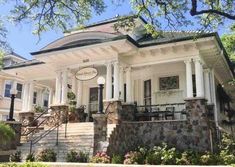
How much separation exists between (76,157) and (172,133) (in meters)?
4.46

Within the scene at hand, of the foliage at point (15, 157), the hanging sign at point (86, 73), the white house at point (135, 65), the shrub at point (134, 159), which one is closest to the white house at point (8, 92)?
the white house at point (135, 65)

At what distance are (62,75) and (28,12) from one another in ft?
21.3

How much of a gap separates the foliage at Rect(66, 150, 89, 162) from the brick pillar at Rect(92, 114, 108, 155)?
1.69 ft

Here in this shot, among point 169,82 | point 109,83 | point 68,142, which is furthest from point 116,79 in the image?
point 68,142

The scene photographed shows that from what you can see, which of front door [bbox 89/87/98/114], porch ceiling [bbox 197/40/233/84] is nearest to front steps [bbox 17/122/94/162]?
front door [bbox 89/87/98/114]

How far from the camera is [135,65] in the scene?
16.6m

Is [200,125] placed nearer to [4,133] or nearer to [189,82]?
[189,82]

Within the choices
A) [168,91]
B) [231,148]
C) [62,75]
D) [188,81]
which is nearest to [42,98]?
A: [62,75]

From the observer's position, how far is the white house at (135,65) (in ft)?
48.6

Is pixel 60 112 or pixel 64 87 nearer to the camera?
pixel 60 112

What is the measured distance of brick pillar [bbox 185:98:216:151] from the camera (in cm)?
1331

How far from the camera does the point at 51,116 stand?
16750 mm

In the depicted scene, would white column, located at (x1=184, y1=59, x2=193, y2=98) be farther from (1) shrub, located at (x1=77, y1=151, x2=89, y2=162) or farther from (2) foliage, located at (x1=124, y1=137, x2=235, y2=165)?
(1) shrub, located at (x1=77, y1=151, x2=89, y2=162)

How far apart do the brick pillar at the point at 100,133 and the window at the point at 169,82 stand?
5910mm
